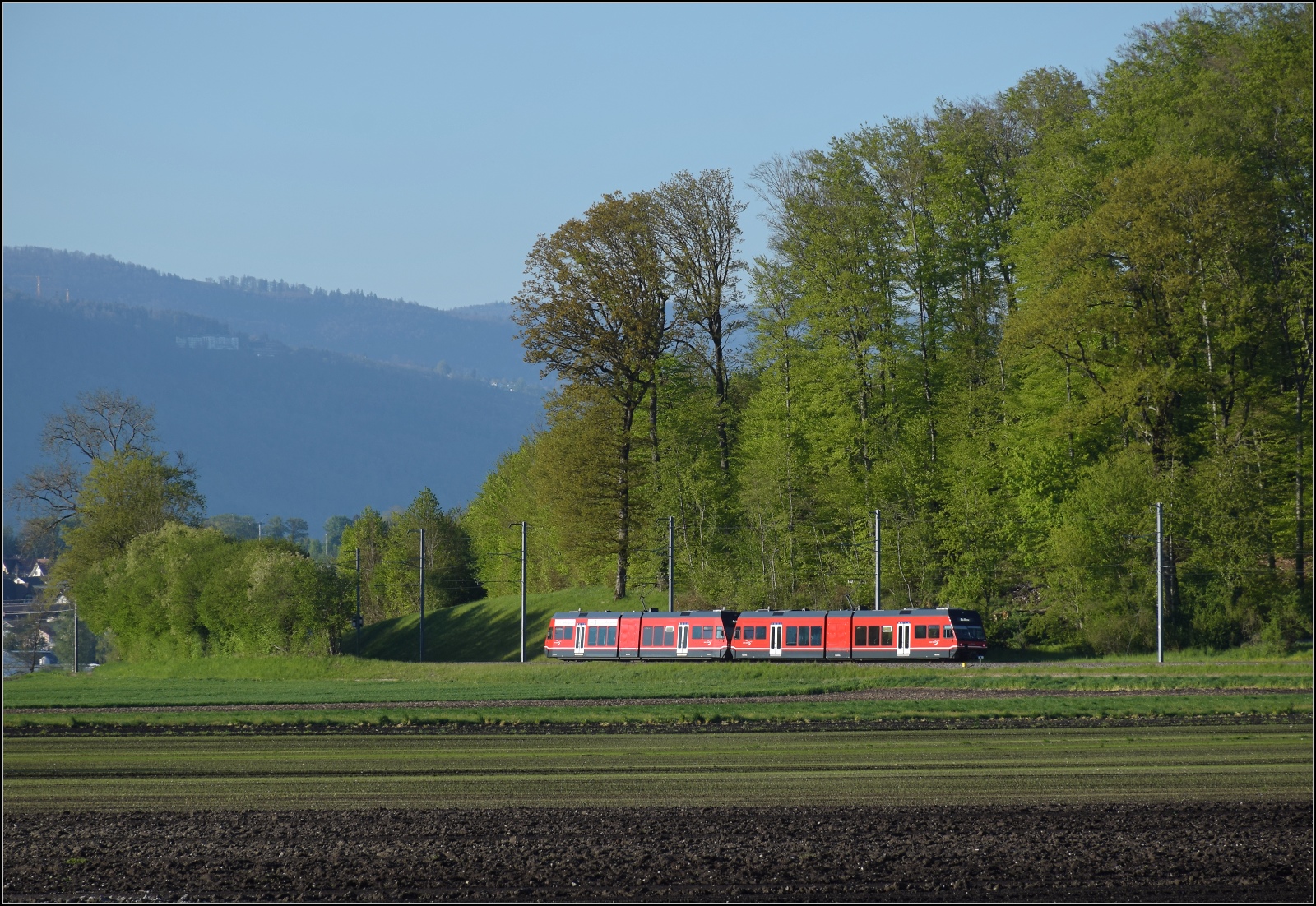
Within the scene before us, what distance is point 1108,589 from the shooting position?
41812 millimetres

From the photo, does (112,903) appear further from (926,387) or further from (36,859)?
(926,387)

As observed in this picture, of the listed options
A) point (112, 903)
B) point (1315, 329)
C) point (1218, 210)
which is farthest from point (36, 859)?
point (1218, 210)

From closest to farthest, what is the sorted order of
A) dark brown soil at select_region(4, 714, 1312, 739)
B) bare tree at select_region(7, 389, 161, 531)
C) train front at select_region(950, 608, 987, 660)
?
dark brown soil at select_region(4, 714, 1312, 739), train front at select_region(950, 608, 987, 660), bare tree at select_region(7, 389, 161, 531)

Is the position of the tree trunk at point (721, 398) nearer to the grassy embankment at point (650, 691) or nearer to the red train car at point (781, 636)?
the red train car at point (781, 636)

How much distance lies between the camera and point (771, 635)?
51.4 m

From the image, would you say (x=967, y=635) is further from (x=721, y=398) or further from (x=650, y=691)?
(x=721, y=398)

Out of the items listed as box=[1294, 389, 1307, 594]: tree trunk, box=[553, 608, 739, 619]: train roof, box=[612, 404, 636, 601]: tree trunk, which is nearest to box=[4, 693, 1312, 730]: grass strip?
box=[1294, 389, 1307, 594]: tree trunk

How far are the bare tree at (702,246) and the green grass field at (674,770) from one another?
126 feet

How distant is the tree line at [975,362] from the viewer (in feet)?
115

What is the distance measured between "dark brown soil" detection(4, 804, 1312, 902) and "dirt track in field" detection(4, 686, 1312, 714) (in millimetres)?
16456

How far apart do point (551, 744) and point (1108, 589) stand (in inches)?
992

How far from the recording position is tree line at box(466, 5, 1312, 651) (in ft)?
115

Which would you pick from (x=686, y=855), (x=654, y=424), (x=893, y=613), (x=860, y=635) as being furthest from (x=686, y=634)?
(x=686, y=855)

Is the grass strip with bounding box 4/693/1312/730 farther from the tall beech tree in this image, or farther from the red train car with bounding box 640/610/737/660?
the tall beech tree
